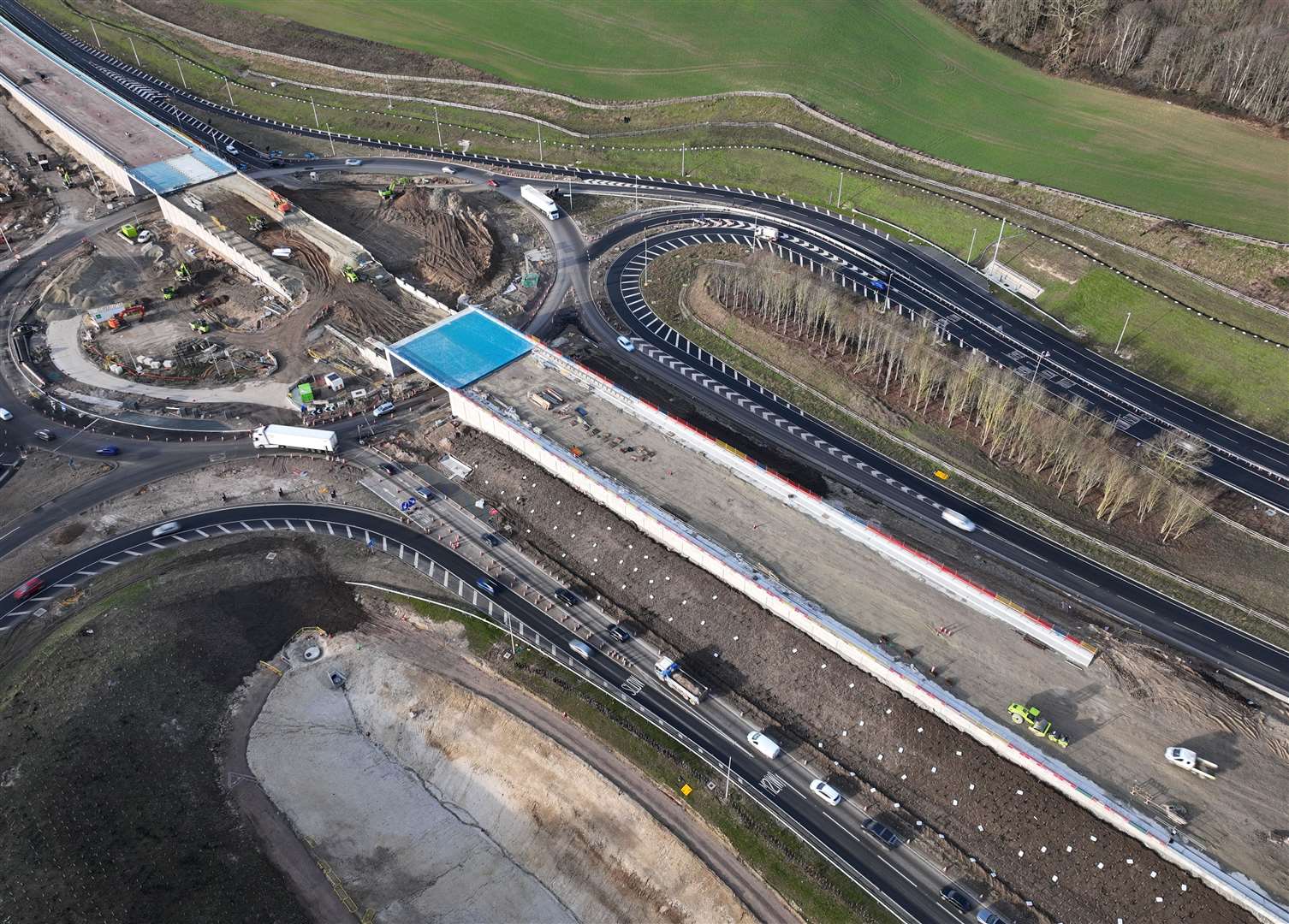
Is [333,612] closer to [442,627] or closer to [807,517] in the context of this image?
[442,627]

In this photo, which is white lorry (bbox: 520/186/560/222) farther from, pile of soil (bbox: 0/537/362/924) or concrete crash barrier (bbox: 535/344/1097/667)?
pile of soil (bbox: 0/537/362/924)

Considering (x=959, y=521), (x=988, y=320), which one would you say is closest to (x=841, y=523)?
(x=959, y=521)

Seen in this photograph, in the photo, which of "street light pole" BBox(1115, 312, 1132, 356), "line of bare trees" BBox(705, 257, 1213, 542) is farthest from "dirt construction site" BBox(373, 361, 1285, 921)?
"street light pole" BBox(1115, 312, 1132, 356)

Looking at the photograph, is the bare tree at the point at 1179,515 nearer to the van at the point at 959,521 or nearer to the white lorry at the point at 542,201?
the van at the point at 959,521

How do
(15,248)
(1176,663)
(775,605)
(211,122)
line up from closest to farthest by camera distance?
1. (1176,663)
2. (775,605)
3. (15,248)
4. (211,122)

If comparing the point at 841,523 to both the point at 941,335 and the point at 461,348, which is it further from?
the point at 461,348

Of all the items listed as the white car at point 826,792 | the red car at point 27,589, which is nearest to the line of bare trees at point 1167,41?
the white car at point 826,792

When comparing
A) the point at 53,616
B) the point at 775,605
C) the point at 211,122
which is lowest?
the point at 53,616

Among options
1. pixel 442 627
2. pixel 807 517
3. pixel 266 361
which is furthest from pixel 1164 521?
pixel 266 361
